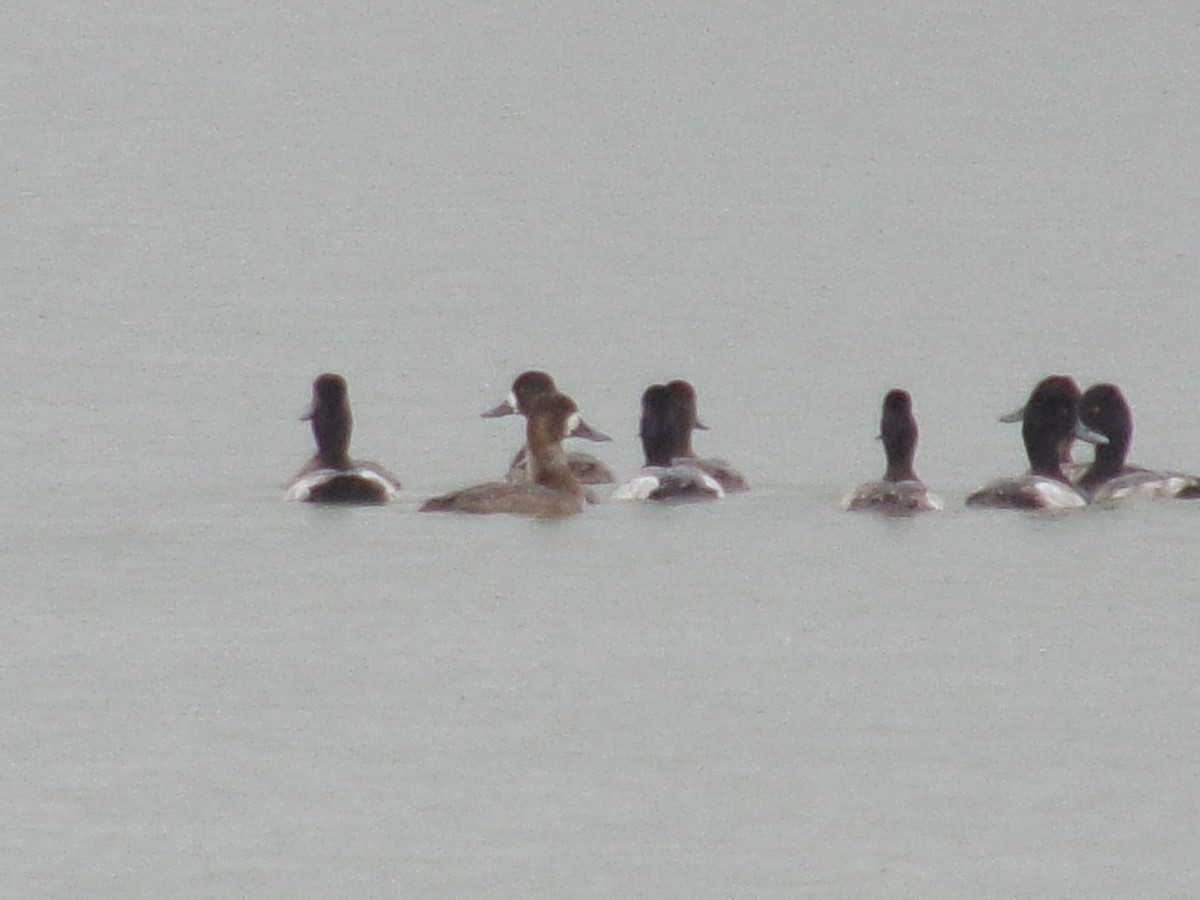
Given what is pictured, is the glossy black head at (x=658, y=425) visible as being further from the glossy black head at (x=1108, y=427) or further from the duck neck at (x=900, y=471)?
the glossy black head at (x=1108, y=427)

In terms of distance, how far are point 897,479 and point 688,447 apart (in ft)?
5.58

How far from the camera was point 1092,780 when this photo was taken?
12523mm

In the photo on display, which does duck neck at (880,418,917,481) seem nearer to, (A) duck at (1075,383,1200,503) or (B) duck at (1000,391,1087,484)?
(B) duck at (1000,391,1087,484)

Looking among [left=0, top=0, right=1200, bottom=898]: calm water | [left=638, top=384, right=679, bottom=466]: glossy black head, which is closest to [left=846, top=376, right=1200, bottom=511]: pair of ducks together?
[left=0, top=0, right=1200, bottom=898]: calm water

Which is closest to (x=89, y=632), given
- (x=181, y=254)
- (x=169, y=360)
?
(x=169, y=360)

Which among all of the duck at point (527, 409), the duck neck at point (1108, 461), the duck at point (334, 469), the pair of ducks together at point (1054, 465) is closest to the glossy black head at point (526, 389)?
the duck at point (527, 409)

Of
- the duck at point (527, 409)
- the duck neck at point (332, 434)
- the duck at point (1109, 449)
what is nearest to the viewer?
the duck at point (1109, 449)

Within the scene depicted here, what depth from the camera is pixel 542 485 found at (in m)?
18.2

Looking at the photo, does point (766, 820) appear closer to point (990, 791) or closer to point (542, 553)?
point (990, 791)

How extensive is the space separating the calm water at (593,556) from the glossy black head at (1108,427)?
36.8 inches

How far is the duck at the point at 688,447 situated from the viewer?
19.0 meters

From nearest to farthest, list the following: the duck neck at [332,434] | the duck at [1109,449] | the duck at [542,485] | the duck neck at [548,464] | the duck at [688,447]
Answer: the duck at [542,485]
the duck neck at [548,464]
the duck at [1109,449]
the duck neck at [332,434]
the duck at [688,447]

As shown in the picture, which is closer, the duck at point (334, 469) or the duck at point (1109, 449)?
the duck at point (334, 469)

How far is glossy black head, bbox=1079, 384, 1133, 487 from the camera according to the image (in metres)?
19.1
